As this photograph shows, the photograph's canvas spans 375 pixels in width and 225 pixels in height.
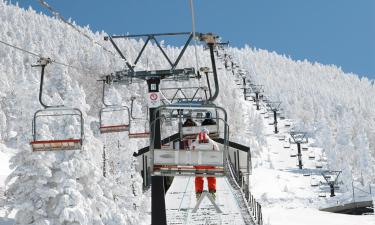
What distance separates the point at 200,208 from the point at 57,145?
534 inches

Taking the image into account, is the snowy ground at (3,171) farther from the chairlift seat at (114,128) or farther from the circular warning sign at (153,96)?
the circular warning sign at (153,96)

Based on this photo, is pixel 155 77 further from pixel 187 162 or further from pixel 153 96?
pixel 187 162

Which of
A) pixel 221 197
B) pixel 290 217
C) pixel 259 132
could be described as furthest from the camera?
pixel 259 132

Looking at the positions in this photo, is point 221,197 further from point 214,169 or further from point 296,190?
point 296,190

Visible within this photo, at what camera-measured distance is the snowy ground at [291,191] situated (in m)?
51.6

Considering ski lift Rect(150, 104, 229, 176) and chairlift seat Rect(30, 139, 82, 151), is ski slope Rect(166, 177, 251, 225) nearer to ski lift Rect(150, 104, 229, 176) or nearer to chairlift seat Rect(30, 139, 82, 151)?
chairlift seat Rect(30, 139, 82, 151)

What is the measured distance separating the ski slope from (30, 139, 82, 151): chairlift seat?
9.22 meters

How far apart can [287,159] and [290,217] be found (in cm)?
6119

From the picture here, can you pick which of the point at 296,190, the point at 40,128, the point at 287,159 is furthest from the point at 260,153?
the point at 40,128

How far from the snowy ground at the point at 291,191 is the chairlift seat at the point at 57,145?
36.0 metres

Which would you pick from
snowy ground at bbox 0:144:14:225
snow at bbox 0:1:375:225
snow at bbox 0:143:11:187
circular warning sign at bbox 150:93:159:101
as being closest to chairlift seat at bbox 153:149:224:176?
snow at bbox 0:1:375:225

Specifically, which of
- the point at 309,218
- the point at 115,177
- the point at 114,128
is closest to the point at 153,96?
the point at 114,128

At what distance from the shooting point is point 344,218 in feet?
176

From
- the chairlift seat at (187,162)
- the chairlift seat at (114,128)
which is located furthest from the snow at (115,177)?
the chairlift seat at (187,162)
